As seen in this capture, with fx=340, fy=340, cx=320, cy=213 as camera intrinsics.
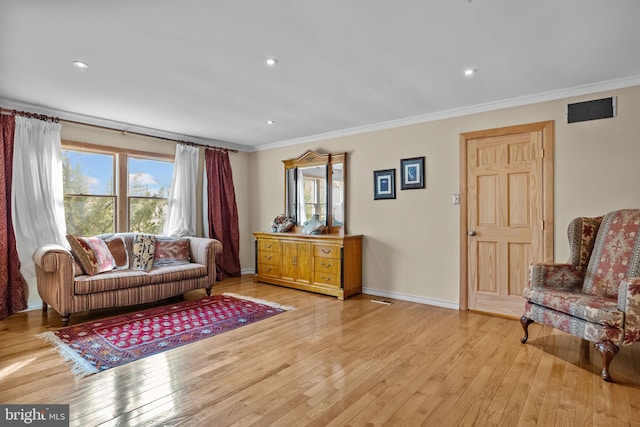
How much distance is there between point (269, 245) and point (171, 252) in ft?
4.66

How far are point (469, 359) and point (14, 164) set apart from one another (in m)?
4.91

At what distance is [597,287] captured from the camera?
2.78 meters

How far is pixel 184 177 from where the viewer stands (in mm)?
5258

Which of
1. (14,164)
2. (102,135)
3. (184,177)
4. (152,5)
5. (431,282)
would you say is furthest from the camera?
(184,177)

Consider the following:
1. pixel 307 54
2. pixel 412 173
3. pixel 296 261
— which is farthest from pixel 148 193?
pixel 412 173

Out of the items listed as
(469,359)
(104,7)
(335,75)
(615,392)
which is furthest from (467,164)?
(104,7)

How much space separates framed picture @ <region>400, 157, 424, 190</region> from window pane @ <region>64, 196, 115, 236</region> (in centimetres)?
392

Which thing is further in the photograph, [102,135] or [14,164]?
[102,135]

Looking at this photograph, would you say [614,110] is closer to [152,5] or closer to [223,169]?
[152,5]

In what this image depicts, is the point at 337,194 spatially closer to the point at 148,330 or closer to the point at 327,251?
the point at 327,251

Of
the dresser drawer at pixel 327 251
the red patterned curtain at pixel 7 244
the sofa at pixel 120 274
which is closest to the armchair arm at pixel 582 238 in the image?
the dresser drawer at pixel 327 251

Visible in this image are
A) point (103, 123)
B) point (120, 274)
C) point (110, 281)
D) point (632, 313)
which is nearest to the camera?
point (632, 313)

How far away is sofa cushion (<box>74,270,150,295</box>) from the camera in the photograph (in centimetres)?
339

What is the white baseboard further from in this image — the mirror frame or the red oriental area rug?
the red oriental area rug
